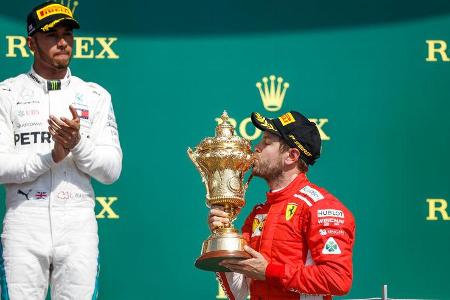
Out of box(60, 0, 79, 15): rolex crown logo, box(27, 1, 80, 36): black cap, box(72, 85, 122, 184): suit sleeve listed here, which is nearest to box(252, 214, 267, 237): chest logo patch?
box(72, 85, 122, 184): suit sleeve

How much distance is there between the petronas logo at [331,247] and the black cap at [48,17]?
4.02ft

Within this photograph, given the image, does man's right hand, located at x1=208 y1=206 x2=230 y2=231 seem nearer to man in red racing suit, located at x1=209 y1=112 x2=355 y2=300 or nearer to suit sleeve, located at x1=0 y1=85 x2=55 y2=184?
man in red racing suit, located at x1=209 y1=112 x2=355 y2=300

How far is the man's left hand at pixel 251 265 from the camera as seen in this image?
442 centimetres

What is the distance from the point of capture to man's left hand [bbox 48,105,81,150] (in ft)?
14.3

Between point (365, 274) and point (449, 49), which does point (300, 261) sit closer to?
point (365, 274)

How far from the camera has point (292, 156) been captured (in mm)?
4668

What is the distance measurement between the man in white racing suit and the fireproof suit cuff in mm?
625

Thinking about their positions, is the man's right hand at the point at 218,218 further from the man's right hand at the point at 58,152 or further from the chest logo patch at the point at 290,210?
the man's right hand at the point at 58,152

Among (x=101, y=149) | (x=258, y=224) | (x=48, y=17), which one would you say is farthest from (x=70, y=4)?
(x=258, y=224)

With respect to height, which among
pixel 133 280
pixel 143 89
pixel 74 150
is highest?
pixel 143 89

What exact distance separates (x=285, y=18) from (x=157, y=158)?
91 cm

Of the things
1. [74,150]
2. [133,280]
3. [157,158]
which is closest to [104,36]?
[157,158]

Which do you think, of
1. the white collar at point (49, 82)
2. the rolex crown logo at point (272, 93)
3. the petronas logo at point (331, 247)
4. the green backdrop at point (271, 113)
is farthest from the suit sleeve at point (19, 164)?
the rolex crown logo at point (272, 93)

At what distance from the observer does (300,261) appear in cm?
448
